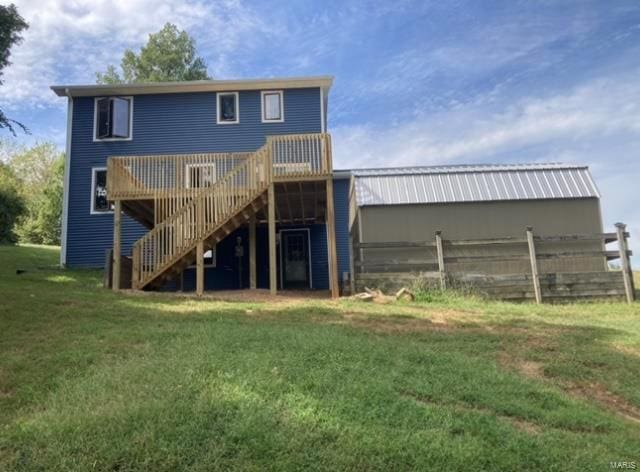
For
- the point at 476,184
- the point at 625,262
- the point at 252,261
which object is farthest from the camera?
the point at 476,184

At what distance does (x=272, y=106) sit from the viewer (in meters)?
16.9

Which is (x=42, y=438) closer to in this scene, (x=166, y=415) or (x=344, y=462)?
(x=166, y=415)

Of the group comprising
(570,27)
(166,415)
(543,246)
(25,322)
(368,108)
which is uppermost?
(368,108)

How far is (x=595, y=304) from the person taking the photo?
408 inches

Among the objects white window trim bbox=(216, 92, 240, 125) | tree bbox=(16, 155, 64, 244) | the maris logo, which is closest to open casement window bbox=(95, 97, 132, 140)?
white window trim bbox=(216, 92, 240, 125)

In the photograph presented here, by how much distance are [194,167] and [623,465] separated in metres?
10.7

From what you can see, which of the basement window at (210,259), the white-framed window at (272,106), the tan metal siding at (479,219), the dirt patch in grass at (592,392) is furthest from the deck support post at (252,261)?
the dirt patch in grass at (592,392)

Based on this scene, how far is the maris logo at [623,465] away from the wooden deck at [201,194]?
7866 millimetres

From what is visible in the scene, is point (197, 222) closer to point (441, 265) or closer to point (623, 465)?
point (441, 265)

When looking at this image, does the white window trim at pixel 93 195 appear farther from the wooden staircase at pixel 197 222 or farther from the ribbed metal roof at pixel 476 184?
the ribbed metal roof at pixel 476 184

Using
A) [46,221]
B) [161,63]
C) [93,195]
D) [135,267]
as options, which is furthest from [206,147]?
[46,221]

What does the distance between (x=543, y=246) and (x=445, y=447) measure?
1071 centimetres

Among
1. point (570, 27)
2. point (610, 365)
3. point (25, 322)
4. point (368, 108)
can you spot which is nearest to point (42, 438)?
point (25, 322)

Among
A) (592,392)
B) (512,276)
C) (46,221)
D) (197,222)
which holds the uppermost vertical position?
(46,221)
